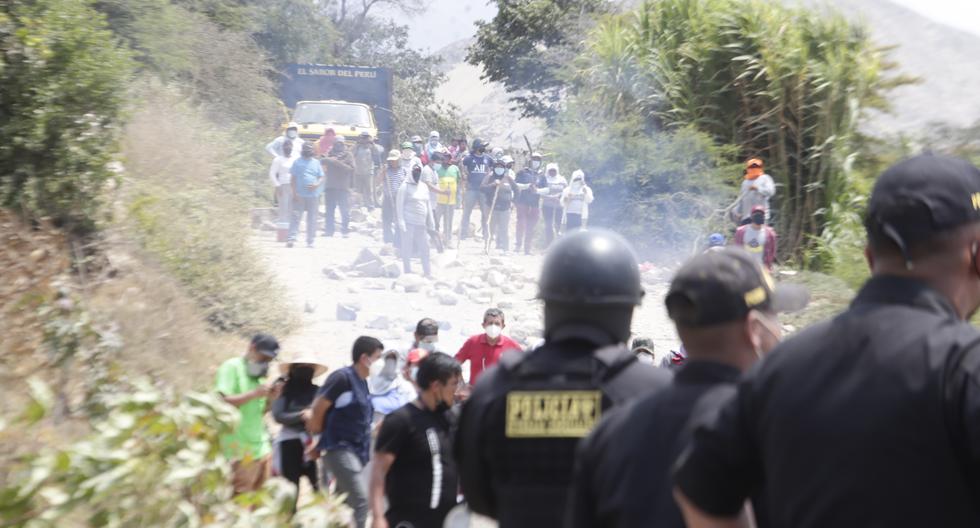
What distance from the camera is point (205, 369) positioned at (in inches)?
352

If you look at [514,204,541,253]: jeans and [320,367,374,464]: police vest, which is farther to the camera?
[514,204,541,253]: jeans

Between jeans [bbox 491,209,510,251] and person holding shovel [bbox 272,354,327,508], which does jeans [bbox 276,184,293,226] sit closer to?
jeans [bbox 491,209,510,251]

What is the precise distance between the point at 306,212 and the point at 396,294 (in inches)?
115

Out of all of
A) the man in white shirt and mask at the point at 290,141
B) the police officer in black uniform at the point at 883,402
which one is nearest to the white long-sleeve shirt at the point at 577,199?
the man in white shirt and mask at the point at 290,141

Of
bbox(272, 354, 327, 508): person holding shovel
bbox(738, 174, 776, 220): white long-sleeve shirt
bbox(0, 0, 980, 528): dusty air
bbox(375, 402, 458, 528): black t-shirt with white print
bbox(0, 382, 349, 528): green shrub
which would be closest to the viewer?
bbox(0, 0, 980, 528): dusty air

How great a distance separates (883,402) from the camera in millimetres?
1647

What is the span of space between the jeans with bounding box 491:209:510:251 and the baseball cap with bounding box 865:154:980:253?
1678cm

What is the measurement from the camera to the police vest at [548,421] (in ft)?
8.01

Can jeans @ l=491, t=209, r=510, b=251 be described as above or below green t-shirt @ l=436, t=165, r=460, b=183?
below

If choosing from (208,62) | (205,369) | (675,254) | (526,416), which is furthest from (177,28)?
(526,416)

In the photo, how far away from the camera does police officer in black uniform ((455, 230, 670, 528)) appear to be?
96.4 inches

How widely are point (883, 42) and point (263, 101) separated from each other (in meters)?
12.0

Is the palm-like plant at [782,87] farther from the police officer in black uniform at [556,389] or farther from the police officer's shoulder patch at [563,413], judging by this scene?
the police officer's shoulder patch at [563,413]

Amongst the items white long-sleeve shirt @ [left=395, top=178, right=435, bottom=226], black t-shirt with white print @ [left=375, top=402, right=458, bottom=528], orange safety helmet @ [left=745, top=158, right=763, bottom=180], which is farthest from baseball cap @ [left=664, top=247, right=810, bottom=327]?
orange safety helmet @ [left=745, top=158, right=763, bottom=180]
